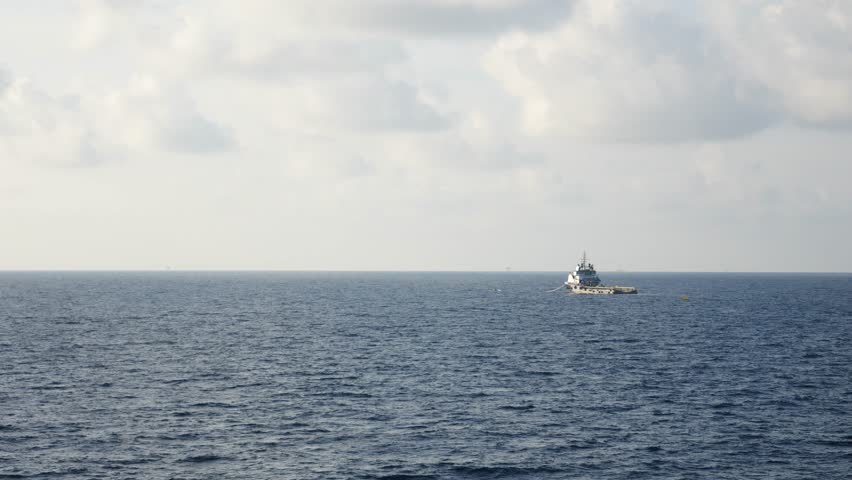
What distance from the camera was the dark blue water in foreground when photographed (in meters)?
53.0

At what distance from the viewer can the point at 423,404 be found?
71.2m

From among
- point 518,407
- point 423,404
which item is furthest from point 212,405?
point 518,407

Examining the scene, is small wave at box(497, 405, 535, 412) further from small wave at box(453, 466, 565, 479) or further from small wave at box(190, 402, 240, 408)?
small wave at box(190, 402, 240, 408)

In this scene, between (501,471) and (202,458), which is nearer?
(501,471)

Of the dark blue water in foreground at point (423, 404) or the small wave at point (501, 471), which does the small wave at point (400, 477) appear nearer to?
the dark blue water in foreground at point (423, 404)

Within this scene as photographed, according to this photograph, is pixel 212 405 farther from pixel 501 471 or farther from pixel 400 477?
pixel 501 471

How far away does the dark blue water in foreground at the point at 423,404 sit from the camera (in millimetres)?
53000

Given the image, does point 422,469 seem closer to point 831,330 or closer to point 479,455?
point 479,455

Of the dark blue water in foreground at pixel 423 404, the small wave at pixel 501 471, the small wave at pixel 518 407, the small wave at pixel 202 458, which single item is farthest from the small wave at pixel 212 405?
the small wave at pixel 501 471

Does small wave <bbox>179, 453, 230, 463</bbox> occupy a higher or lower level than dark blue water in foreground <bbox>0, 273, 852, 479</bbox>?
lower

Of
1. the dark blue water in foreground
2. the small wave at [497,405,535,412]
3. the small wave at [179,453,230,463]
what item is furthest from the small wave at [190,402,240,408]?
the small wave at [497,405,535,412]

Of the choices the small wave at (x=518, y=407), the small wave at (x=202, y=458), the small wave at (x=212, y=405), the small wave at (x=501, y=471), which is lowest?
the small wave at (x=501, y=471)

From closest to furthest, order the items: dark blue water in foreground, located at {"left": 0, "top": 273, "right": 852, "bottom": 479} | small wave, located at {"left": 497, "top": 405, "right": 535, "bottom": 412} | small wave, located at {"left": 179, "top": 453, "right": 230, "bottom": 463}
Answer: small wave, located at {"left": 179, "top": 453, "right": 230, "bottom": 463} < dark blue water in foreground, located at {"left": 0, "top": 273, "right": 852, "bottom": 479} < small wave, located at {"left": 497, "top": 405, "right": 535, "bottom": 412}

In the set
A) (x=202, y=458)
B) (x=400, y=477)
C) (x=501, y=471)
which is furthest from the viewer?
(x=202, y=458)
